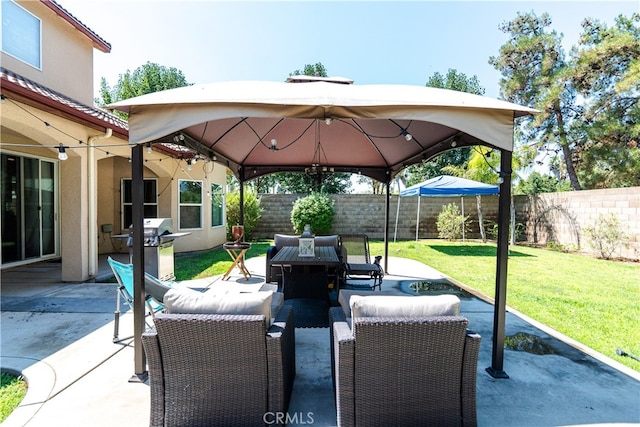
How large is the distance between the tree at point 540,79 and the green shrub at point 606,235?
19.5ft

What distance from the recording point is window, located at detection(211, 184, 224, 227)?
10.8 meters

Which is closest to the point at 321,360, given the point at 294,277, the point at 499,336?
the point at 499,336

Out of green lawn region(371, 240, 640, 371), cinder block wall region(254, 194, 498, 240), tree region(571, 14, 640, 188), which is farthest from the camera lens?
cinder block wall region(254, 194, 498, 240)

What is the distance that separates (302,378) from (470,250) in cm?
949

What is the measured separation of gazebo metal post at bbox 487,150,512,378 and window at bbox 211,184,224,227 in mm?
9090

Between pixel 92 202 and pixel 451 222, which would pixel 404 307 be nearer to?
pixel 92 202

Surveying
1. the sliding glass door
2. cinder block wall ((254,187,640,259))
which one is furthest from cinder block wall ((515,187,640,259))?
the sliding glass door

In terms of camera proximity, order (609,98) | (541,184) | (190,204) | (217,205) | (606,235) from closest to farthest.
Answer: (606,235) → (190,204) → (217,205) → (609,98) → (541,184)

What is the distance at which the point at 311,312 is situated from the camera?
459cm

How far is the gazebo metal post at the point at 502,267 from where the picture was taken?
9.68ft


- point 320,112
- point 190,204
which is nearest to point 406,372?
point 320,112

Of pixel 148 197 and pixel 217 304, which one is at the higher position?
pixel 148 197

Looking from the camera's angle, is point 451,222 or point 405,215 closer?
point 451,222

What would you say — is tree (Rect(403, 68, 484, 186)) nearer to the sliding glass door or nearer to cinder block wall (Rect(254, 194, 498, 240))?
cinder block wall (Rect(254, 194, 498, 240))
